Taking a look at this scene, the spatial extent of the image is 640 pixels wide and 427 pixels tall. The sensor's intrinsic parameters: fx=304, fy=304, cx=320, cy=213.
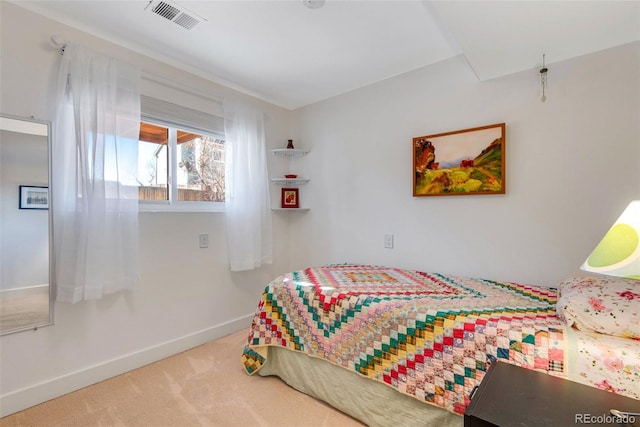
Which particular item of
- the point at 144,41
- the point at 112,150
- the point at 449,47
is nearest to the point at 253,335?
the point at 112,150

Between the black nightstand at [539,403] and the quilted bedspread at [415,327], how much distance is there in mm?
229

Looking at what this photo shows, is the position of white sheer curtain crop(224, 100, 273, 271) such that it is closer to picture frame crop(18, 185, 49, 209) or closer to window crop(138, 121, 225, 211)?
window crop(138, 121, 225, 211)

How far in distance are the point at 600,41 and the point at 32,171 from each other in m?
3.44

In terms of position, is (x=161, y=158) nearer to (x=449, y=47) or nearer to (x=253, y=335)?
(x=253, y=335)

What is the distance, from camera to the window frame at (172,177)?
7.83 feet

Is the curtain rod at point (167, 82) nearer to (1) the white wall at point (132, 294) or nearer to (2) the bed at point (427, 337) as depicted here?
(1) the white wall at point (132, 294)

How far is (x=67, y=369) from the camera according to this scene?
6.45ft

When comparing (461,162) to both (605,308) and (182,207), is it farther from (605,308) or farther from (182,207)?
(182,207)

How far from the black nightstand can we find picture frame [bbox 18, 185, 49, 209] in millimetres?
2423

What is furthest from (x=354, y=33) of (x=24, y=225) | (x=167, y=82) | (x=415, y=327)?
(x=24, y=225)

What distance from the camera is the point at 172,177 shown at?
2.58m

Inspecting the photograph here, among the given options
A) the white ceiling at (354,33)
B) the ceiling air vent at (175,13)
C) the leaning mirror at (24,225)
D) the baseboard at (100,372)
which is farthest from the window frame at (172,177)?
the baseboard at (100,372)

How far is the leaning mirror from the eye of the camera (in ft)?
5.74

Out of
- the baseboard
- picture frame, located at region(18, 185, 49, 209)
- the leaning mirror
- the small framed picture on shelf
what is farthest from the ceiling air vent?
the baseboard
